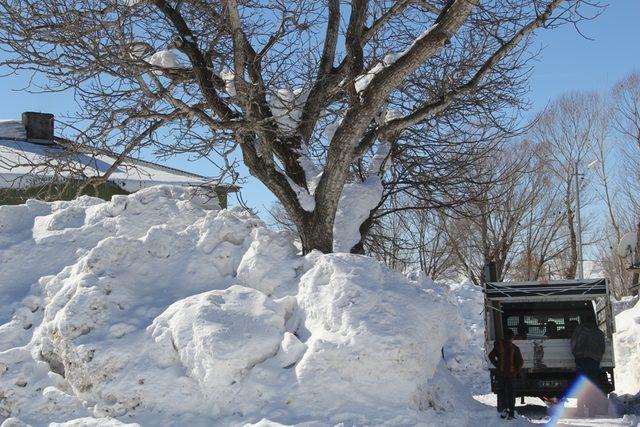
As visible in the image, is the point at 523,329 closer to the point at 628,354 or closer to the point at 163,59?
the point at 628,354

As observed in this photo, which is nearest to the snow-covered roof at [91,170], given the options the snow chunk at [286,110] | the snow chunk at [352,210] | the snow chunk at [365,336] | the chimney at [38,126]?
the chimney at [38,126]

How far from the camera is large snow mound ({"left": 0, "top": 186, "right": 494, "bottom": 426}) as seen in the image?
6508 millimetres

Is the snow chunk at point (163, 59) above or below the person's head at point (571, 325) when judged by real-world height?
above

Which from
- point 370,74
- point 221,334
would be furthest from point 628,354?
point 221,334

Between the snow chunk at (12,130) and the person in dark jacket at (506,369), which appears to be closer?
the person in dark jacket at (506,369)

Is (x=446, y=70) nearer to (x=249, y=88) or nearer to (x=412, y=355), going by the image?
(x=249, y=88)

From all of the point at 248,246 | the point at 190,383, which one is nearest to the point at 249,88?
the point at 248,246

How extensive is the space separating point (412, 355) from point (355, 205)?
372 centimetres

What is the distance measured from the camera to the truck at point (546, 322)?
493 inches

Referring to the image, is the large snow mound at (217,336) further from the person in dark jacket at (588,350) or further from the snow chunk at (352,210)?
the person in dark jacket at (588,350)

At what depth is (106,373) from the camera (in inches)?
263

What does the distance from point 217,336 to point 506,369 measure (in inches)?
235

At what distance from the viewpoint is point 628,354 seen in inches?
610

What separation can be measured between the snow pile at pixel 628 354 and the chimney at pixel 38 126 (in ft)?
60.0
